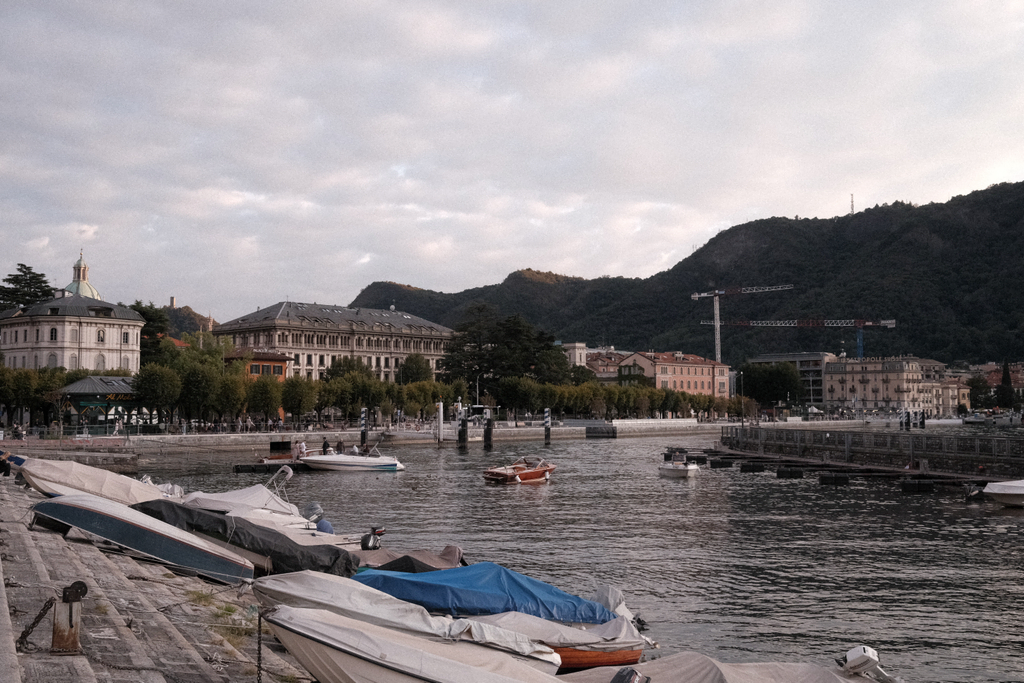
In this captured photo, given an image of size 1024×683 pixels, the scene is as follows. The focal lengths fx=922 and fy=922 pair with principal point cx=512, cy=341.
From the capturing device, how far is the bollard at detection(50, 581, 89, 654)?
9.20 m

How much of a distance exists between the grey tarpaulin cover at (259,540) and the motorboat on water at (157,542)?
2.11ft

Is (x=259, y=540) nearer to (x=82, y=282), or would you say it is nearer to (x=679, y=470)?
(x=679, y=470)

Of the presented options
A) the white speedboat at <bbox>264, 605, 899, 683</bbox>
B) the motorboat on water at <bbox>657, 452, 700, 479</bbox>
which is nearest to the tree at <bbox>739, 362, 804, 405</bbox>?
the motorboat on water at <bbox>657, 452, 700, 479</bbox>

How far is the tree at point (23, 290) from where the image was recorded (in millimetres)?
108562

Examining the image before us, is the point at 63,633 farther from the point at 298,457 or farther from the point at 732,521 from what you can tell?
the point at 298,457

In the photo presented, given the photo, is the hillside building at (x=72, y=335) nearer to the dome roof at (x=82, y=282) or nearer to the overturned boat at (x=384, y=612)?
the dome roof at (x=82, y=282)

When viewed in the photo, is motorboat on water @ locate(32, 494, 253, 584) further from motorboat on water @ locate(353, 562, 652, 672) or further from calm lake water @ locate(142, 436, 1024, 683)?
calm lake water @ locate(142, 436, 1024, 683)

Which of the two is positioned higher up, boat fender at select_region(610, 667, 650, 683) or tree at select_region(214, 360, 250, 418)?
tree at select_region(214, 360, 250, 418)

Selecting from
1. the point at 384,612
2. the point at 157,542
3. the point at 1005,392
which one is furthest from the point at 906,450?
the point at 1005,392

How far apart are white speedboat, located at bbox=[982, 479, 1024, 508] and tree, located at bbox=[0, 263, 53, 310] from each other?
340 feet

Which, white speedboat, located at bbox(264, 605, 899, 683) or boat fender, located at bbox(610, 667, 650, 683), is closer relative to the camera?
boat fender, located at bbox(610, 667, 650, 683)

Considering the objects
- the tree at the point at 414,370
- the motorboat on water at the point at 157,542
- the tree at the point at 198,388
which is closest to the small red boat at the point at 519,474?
the motorboat on water at the point at 157,542

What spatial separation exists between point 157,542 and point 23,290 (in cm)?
10473

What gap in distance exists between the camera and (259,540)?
1866 centimetres
